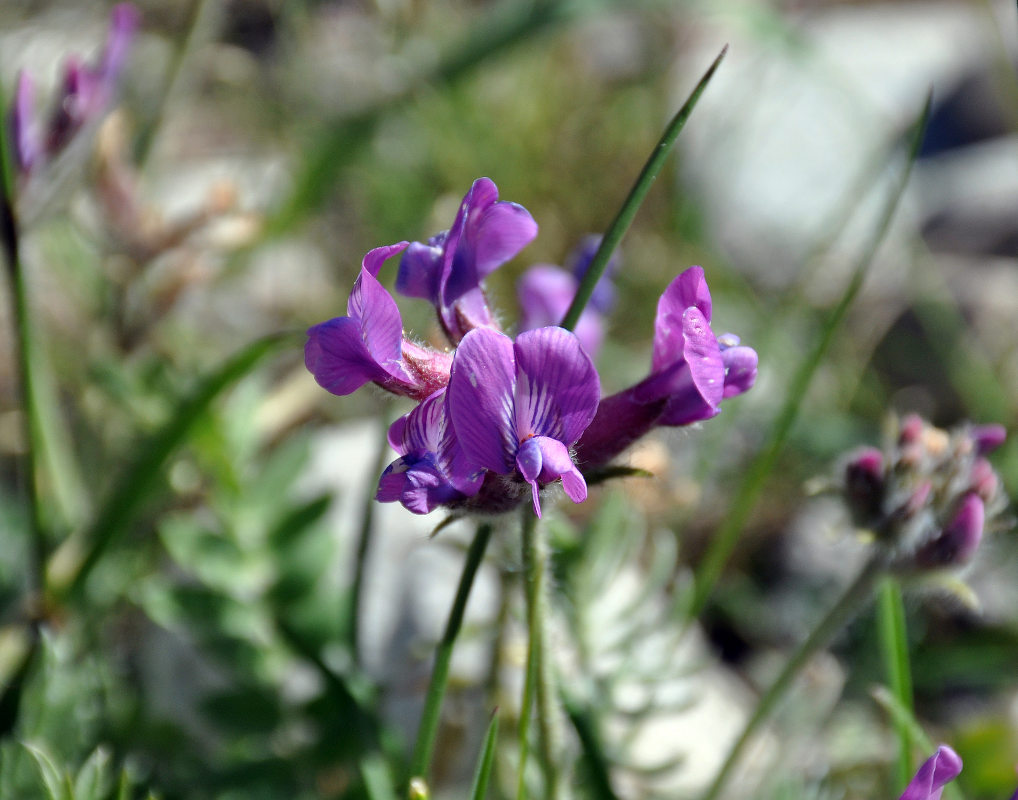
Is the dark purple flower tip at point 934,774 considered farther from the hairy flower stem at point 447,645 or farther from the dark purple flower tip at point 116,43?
the dark purple flower tip at point 116,43

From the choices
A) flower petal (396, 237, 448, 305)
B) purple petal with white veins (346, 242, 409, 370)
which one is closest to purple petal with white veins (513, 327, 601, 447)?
purple petal with white veins (346, 242, 409, 370)

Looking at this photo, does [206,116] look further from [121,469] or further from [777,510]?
[777,510]

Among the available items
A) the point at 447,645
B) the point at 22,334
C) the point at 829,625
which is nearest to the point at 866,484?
the point at 829,625

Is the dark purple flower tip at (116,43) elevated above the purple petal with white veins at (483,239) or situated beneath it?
elevated above

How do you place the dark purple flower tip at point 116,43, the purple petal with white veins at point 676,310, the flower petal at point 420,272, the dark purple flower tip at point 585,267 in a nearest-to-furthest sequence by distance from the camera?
1. the purple petal with white veins at point 676,310
2. the flower petal at point 420,272
3. the dark purple flower tip at point 585,267
4. the dark purple flower tip at point 116,43

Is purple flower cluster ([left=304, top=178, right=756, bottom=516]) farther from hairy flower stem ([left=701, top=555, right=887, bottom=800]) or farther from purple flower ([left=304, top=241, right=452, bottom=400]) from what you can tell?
hairy flower stem ([left=701, top=555, right=887, bottom=800])

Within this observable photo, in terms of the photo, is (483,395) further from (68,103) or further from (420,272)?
(68,103)

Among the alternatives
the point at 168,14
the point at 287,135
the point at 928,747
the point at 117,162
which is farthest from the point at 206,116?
the point at 928,747

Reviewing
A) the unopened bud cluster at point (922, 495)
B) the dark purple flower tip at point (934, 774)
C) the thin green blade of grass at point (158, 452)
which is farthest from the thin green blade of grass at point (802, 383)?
the thin green blade of grass at point (158, 452)
